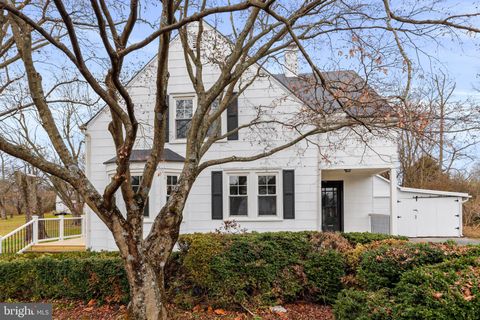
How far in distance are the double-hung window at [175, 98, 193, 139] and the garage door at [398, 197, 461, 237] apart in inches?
394

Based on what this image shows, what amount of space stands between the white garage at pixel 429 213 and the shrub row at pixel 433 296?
11.4 metres

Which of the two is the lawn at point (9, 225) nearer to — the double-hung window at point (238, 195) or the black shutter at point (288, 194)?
the double-hung window at point (238, 195)

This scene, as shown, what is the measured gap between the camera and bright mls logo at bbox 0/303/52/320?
4844 mm

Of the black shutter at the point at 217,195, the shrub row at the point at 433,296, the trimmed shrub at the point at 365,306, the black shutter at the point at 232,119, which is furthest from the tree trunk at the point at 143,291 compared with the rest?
the black shutter at the point at 232,119

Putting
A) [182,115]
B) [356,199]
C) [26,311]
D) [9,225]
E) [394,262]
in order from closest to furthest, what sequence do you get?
[394,262]
[26,311]
[182,115]
[356,199]
[9,225]

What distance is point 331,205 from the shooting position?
42.3ft

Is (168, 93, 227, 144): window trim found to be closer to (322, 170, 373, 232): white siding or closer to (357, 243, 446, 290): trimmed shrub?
(322, 170, 373, 232): white siding

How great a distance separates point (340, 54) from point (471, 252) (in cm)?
362

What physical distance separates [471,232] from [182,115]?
1387cm

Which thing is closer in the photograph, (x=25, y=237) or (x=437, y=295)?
(x=437, y=295)

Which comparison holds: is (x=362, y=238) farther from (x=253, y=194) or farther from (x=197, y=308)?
(x=253, y=194)

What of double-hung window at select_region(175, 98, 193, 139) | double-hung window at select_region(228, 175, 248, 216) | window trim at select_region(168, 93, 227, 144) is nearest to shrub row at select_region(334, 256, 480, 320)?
double-hung window at select_region(228, 175, 248, 216)

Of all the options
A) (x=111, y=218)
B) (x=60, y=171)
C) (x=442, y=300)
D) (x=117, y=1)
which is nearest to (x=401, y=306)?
(x=442, y=300)

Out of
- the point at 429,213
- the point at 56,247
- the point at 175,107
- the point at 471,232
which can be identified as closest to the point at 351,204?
the point at 429,213
